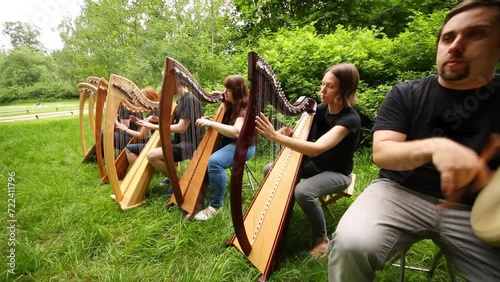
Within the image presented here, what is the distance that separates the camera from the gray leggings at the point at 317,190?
1.76m

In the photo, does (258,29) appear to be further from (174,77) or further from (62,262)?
(62,262)

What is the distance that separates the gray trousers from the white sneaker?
1.46m

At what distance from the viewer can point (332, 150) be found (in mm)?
1910

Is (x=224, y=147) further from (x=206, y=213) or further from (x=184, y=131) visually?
(x=206, y=213)

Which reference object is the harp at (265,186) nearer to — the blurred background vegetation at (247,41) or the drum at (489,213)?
the drum at (489,213)

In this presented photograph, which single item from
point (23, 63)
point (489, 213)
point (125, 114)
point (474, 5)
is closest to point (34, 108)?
point (23, 63)

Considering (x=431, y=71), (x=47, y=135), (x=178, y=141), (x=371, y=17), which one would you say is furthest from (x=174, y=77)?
(x=47, y=135)

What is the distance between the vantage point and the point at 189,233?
2.09m

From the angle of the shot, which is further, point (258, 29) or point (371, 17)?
point (258, 29)

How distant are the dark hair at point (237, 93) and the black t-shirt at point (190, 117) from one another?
1.21 ft

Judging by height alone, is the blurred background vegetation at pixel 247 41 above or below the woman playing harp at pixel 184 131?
above

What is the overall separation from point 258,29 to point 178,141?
4376 millimetres

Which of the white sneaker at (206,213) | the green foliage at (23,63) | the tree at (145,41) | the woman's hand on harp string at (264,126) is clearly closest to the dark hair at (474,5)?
the woman's hand on harp string at (264,126)

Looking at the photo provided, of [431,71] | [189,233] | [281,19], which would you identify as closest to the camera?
[189,233]
